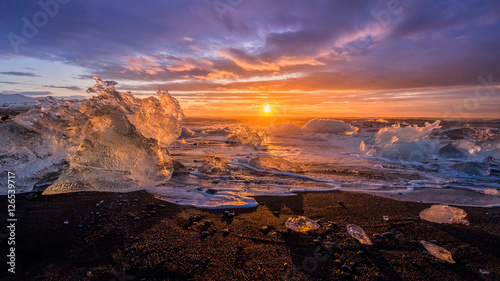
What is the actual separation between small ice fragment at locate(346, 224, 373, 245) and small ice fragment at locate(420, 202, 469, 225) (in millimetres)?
1172

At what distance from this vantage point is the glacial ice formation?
4.09 m

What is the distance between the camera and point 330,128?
1694 centimetres

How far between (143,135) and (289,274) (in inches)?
166

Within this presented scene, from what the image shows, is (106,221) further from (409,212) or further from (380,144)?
(380,144)

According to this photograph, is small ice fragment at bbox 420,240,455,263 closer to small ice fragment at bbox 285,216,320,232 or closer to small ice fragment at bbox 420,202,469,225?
small ice fragment at bbox 420,202,469,225

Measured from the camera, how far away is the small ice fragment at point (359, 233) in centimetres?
279

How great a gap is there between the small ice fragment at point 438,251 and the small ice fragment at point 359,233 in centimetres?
60

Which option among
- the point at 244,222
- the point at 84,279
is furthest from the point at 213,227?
the point at 84,279

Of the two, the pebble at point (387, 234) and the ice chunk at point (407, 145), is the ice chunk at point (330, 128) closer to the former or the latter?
the ice chunk at point (407, 145)

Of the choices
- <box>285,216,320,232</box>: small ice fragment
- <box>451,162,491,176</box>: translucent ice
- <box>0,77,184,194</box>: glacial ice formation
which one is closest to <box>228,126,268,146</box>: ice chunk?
<box>0,77,184,194</box>: glacial ice formation

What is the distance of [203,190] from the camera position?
14.8 feet

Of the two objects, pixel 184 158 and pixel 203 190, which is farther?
pixel 184 158

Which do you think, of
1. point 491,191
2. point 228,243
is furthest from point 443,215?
point 228,243

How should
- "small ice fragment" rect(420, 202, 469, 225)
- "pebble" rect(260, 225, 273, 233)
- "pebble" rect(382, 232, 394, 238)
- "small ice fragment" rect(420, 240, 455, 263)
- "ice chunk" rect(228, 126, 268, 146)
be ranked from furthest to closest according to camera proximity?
"ice chunk" rect(228, 126, 268, 146) → "small ice fragment" rect(420, 202, 469, 225) → "pebble" rect(260, 225, 273, 233) → "pebble" rect(382, 232, 394, 238) → "small ice fragment" rect(420, 240, 455, 263)
